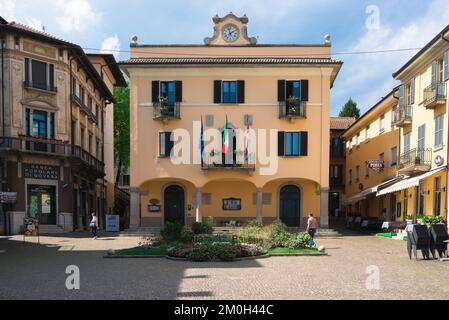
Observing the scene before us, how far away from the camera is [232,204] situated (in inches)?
1171

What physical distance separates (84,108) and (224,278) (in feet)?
87.2

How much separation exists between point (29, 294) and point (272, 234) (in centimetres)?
1076

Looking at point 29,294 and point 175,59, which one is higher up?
point 175,59

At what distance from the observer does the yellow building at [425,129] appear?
73.8 ft

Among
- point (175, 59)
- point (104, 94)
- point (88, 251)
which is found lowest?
point (88, 251)

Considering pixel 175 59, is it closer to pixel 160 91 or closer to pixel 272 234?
pixel 160 91

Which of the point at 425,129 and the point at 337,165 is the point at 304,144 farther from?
the point at 337,165

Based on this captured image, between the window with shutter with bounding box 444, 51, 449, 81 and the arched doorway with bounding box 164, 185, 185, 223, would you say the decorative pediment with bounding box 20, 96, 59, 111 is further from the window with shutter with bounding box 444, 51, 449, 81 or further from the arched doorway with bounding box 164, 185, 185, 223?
the window with shutter with bounding box 444, 51, 449, 81

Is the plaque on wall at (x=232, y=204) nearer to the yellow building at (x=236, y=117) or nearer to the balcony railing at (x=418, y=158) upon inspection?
the yellow building at (x=236, y=117)

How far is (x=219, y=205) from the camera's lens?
2981 centimetres

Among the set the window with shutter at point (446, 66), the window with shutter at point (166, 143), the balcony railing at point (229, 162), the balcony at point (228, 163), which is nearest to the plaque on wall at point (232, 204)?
the balcony at point (228, 163)

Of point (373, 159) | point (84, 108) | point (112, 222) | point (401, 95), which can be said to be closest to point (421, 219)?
point (401, 95)

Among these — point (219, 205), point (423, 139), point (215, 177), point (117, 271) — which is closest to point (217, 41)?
point (215, 177)

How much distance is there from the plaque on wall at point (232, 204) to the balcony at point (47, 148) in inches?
457
